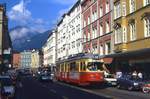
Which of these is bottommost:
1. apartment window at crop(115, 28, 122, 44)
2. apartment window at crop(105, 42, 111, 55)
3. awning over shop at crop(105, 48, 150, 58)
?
awning over shop at crop(105, 48, 150, 58)

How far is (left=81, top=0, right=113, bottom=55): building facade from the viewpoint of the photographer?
212ft

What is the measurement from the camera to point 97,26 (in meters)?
72.9

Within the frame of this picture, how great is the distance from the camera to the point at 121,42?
5572 cm

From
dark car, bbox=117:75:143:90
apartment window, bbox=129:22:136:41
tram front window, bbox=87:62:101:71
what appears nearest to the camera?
dark car, bbox=117:75:143:90

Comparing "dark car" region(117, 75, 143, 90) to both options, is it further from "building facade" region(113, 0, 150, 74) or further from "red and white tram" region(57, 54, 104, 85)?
"building facade" region(113, 0, 150, 74)

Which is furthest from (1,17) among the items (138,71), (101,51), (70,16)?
(138,71)

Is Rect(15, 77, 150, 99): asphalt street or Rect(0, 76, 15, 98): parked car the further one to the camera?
Rect(15, 77, 150, 99): asphalt street

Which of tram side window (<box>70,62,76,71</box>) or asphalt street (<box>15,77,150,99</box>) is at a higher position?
tram side window (<box>70,62,76,71</box>)

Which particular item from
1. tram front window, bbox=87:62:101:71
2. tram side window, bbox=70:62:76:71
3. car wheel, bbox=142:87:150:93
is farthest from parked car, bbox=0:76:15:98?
tram side window, bbox=70:62:76:71

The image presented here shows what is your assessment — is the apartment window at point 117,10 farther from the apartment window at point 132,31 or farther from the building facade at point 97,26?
the apartment window at point 132,31

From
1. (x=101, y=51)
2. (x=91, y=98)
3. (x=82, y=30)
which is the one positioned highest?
(x=82, y=30)

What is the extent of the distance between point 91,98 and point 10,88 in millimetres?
6916

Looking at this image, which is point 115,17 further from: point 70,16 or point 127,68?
point 70,16

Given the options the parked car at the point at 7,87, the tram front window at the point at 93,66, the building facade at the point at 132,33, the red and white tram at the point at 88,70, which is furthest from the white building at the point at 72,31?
the parked car at the point at 7,87
